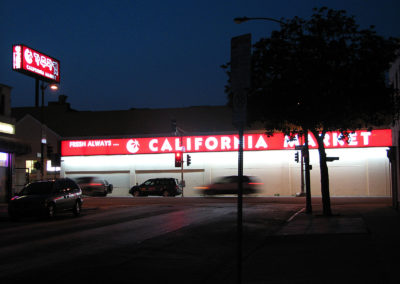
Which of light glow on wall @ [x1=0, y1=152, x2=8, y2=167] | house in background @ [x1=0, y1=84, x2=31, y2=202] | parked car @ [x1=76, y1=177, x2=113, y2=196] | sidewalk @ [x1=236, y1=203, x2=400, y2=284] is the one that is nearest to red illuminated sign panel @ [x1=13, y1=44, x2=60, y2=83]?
house in background @ [x1=0, y1=84, x2=31, y2=202]

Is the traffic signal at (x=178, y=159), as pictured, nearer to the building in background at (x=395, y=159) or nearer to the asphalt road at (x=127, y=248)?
the building in background at (x=395, y=159)

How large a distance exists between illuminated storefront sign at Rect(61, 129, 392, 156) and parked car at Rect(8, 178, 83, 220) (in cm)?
2126

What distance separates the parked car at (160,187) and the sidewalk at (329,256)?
25.8 metres

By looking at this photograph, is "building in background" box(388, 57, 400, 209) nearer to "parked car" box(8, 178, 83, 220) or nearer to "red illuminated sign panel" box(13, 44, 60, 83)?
"parked car" box(8, 178, 83, 220)

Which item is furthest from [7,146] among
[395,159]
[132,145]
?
[395,159]

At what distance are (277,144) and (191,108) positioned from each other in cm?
1104

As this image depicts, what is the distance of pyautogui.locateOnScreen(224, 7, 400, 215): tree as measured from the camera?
59.8 ft

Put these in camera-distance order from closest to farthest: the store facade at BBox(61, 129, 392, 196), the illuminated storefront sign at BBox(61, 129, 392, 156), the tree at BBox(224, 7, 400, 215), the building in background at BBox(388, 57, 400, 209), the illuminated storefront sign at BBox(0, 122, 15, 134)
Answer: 1. the tree at BBox(224, 7, 400, 215)
2. the building in background at BBox(388, 57, 400, 209)
3. the illuminated storefront sign at BBox(0, 122, 15, 134)
4. the illuminated storefront sign at BBox(61, 129, 392, 156)
5. the store facade at BBox(61, 129, 392, 196)

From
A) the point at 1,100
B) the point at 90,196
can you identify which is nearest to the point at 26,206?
the point at 1,100

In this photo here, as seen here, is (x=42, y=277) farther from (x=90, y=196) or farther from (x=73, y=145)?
(x=73, y=145)

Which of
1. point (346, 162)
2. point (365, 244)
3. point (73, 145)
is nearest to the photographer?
point (365, 244)

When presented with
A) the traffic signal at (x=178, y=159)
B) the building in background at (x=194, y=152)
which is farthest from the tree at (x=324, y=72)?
the traffic signal at (x=178, y=159)

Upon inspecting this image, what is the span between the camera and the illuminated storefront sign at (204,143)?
130ft

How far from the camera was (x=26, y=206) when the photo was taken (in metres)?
19.2
